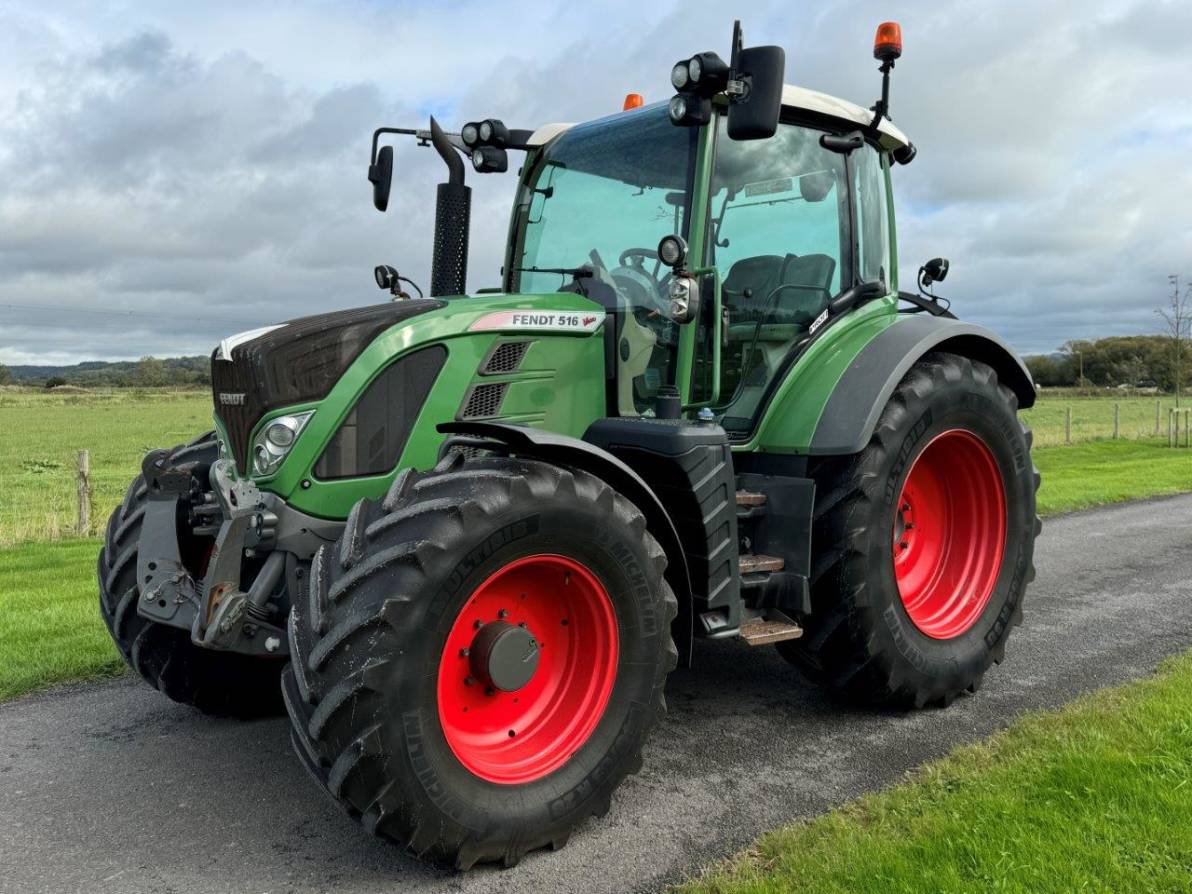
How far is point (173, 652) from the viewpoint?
414 centimetres

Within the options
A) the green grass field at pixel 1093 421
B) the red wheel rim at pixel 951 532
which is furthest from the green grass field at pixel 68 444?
the green grass field at pixel 1093 421

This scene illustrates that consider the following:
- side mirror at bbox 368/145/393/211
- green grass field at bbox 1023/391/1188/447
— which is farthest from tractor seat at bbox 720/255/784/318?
green grass field at bbox 1023/391/1188/447

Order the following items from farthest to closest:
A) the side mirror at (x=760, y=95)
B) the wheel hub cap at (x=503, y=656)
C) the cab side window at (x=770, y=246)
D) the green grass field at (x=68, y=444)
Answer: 1. the green grass field at (x=68, y=444)
2. the cab side window at (x=770, y=246)
3. the side mirror at (x=760, y=95)
4. the wheel hub cap at (x=503, y=656)

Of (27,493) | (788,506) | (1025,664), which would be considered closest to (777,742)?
(788,506)

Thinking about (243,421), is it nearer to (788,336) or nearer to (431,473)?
(431,473)

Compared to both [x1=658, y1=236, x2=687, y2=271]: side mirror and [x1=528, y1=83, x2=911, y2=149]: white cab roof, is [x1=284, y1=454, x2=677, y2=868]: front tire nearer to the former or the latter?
[x1=658, y1=236, x2=687, y2=271]: side mirror

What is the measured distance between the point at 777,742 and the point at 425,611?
72.8 inches

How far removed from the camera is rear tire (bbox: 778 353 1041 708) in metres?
4.09

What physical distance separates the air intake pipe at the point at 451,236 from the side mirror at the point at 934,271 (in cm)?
259

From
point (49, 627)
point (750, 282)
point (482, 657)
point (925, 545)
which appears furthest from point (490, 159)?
point (49, 627)

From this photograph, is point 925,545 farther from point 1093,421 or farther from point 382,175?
point 1093,421

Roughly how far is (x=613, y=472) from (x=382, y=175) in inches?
81.2

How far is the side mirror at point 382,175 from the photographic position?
15.0 ft

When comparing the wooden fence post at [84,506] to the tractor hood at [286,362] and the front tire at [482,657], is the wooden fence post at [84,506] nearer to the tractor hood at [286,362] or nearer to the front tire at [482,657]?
the tractor hood at [286,362]
